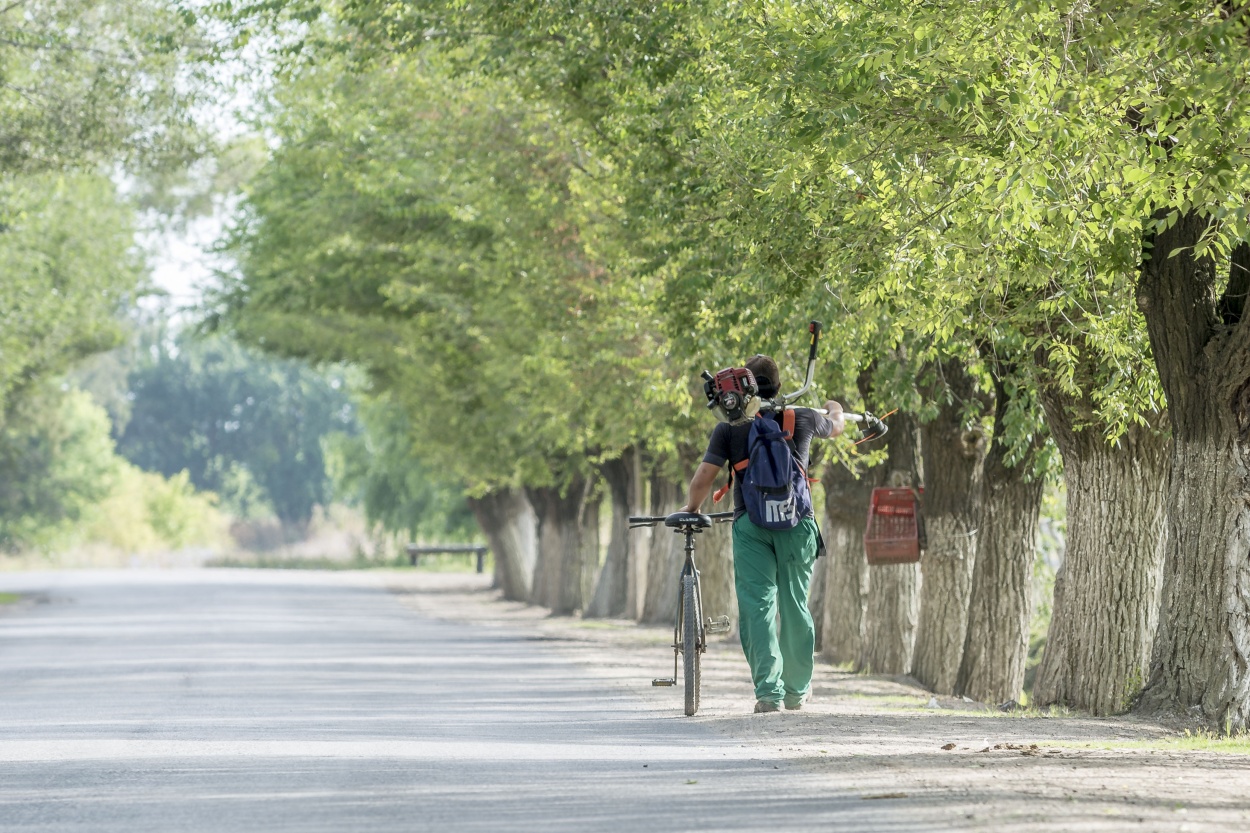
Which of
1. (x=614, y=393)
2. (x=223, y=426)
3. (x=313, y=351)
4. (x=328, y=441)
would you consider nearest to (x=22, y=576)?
(x=328, y=441)

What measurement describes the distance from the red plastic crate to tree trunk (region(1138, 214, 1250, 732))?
578 cm

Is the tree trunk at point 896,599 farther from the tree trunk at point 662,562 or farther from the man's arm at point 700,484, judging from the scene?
the tree trunk at point 662,562

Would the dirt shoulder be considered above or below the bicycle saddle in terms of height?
below

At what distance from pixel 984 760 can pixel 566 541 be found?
29749 mm

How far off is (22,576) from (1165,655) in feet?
168

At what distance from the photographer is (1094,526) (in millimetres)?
14945

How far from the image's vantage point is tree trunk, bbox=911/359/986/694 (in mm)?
18859

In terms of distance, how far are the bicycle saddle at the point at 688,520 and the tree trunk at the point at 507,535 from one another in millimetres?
33009

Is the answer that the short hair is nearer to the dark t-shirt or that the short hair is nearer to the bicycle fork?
the dark t-shirt

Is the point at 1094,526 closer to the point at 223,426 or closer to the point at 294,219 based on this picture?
the point at 294,219

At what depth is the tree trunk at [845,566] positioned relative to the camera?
71.3 feet

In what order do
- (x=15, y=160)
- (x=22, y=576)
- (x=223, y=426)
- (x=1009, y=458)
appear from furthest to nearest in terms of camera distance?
(x=223, y=426) → (x=22, y=576) → (x=15, y=160) → (x=1009, y=458)

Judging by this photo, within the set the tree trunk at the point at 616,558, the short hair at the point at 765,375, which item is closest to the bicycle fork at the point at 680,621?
the short hair at the point at 765,375

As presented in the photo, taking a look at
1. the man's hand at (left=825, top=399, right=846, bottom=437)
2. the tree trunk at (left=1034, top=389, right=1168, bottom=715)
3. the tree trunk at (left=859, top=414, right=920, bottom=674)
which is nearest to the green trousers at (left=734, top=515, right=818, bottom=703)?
the man's hand at (left=825, top=399, right=846, bottom=437)
